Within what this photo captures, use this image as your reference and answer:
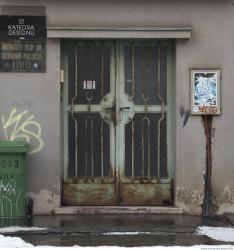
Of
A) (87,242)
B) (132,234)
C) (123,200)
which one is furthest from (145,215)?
(87,242)

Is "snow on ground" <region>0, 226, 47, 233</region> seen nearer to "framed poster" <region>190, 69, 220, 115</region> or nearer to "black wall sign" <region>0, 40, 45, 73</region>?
"black wall sign" <region>0, 40, 45, 73</region>

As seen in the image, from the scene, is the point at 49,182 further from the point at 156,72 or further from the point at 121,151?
the point at 156,72

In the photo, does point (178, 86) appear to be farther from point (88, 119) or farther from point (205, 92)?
point (88, 119)

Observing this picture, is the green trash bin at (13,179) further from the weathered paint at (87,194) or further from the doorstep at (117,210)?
the weathered paint at (87,194)

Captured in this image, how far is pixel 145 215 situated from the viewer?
9.50 metres

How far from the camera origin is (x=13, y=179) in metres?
8.99

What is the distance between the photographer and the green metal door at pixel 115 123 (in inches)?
382

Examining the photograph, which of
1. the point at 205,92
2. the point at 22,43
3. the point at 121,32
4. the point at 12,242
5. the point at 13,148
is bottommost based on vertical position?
the point at 12,242

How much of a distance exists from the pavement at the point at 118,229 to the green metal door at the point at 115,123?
0.44m

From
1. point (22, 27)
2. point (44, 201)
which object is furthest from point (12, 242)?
point (22, 27)

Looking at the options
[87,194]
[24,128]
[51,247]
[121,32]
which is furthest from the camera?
[87,194]

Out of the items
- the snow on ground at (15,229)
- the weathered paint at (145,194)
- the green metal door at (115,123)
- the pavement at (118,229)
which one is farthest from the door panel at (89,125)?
the snow on ground at (15,229)

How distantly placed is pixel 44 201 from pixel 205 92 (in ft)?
8.92

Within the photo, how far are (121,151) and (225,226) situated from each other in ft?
6.09
